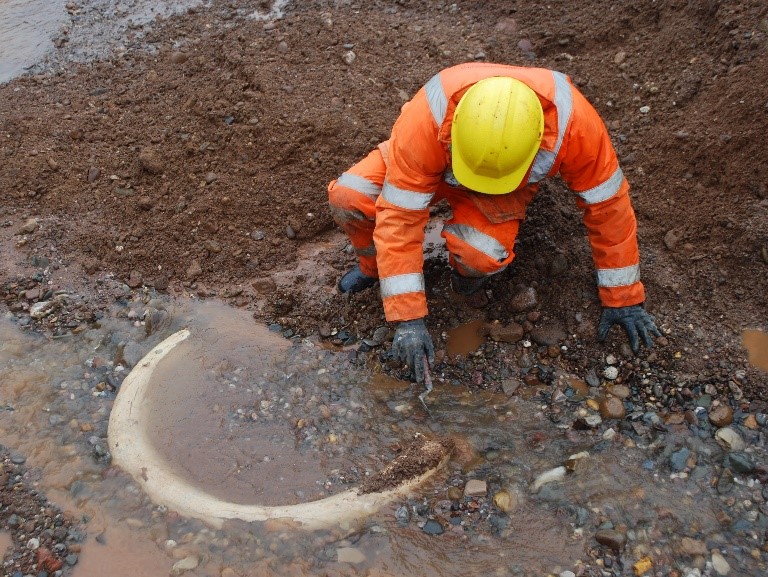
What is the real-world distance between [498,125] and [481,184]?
0.33 meters

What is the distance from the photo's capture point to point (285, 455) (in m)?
3.07

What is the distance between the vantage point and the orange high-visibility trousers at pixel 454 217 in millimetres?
3221

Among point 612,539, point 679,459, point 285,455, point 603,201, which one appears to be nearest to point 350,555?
point 285,455

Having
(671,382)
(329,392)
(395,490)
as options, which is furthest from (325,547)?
(671,382)

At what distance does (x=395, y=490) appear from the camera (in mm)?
2883

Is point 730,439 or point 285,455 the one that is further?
point 285,455

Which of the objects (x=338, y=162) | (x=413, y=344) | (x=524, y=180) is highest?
(x=524, y=180)

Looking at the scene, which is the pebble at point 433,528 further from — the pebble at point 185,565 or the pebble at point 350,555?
the pebble at point 185,565

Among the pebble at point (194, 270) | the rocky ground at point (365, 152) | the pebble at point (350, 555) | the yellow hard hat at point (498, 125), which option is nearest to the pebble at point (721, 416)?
the rocky ground at point (365, 152)

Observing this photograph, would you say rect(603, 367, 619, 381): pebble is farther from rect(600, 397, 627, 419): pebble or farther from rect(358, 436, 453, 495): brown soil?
rect(358, 436, 453, 495): brown soil

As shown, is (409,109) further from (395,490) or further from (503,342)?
(395,490)

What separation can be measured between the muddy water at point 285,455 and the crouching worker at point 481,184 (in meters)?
0.42

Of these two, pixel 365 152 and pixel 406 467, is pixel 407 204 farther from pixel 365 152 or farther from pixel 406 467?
pixel 365 152

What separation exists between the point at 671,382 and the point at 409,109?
1852 millimetres
